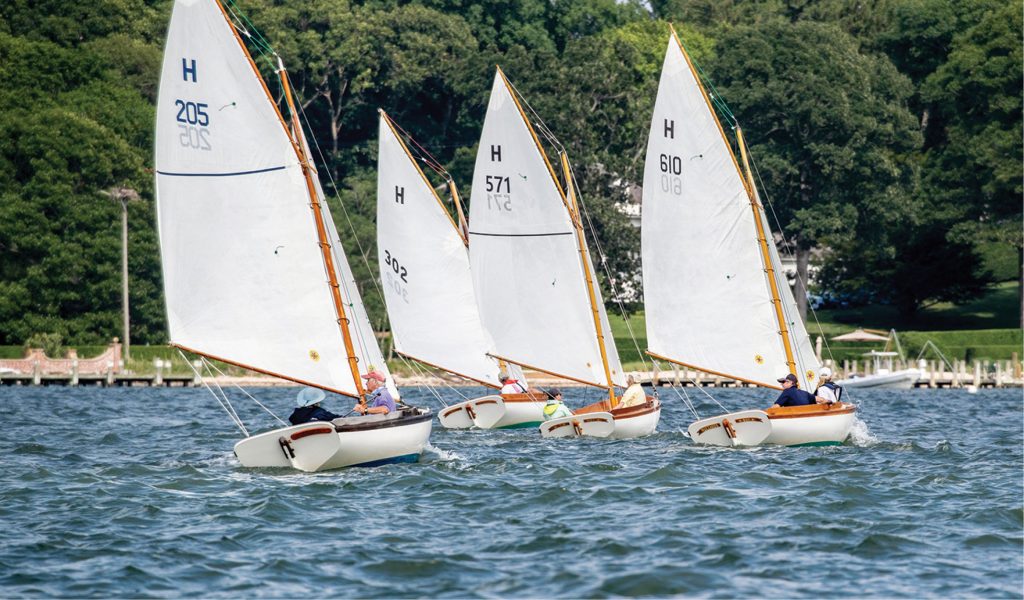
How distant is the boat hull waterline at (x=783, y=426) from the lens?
3531 centimetres

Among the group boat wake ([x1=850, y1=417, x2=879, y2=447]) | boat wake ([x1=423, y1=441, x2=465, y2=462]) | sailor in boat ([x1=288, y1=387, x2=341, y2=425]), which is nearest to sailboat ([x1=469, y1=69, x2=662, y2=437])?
boat wake ([x1=850, y1=417, x2=879, y2=447])

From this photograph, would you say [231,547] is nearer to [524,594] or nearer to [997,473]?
[524,594]

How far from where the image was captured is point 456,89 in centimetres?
10212

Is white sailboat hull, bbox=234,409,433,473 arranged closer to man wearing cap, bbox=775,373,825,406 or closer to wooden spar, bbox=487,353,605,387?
man wearing cap, bbox=775,373,825,406

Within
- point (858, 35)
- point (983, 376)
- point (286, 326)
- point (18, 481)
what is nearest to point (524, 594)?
point (286, 326)

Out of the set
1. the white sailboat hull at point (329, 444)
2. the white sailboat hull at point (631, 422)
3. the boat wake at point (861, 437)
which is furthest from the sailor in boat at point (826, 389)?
the white sailboat hull at point (329, 444)

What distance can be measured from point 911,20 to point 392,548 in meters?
87.9

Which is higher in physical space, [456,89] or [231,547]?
[456,89]

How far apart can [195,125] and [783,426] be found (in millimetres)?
14265

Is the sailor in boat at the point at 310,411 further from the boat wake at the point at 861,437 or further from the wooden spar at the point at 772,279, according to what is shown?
the boat wake at the point at 861,437

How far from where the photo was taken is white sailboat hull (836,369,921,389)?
73312mm

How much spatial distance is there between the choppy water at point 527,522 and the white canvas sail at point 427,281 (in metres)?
10.7

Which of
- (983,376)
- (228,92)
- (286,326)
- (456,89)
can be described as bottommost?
(983,376)

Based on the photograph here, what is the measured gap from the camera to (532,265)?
44.5 metres
